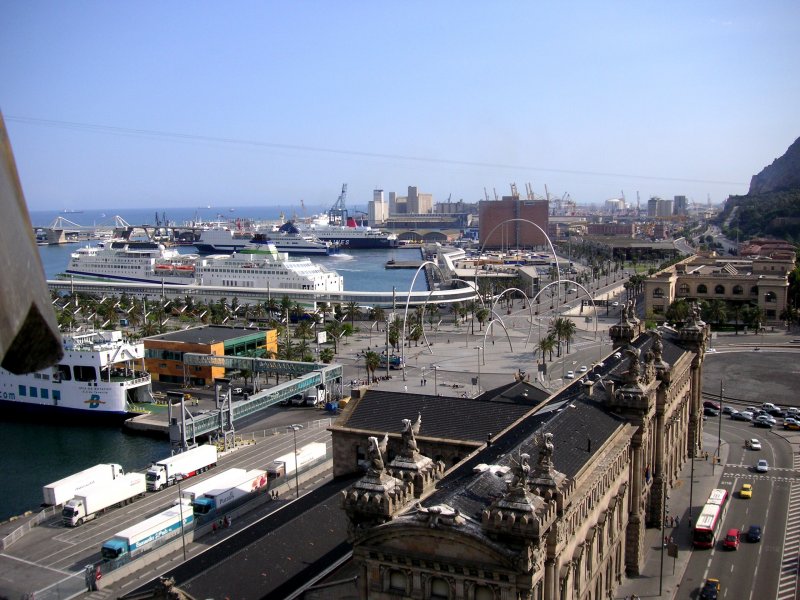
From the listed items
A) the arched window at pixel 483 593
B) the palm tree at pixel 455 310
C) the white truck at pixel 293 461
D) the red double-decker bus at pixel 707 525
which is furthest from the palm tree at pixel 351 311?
the arched window at pixel 483 593

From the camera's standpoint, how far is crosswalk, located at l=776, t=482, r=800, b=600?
1420 inches

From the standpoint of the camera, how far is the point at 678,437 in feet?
→ 172

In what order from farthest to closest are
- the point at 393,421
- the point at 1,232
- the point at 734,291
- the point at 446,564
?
1. the point at 734,291
2. the point at 393,421
3. the point at 446,564
4. the point at 1,232

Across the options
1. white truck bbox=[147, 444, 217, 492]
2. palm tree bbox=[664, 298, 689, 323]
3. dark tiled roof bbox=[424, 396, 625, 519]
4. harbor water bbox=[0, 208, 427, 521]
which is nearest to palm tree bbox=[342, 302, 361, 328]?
palm tree bbox=[664, 298, 689, 323]

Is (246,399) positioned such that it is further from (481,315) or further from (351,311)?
(351,311)

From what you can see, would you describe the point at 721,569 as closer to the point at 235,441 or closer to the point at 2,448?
the point at 235,441

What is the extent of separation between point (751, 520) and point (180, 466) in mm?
37695

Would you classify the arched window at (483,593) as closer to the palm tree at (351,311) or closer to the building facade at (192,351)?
the building facade at (192,351)

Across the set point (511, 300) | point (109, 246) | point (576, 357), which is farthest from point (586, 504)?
point (109, 246)

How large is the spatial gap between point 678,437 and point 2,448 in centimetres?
5600

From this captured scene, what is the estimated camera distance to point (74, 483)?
50531mm

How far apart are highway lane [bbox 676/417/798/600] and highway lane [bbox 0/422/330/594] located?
1218 inches

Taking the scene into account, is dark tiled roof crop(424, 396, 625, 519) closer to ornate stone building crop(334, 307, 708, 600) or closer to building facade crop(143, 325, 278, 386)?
ornate stone building crop(334, 307, 708, 600)

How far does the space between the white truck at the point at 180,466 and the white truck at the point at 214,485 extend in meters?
4.97
